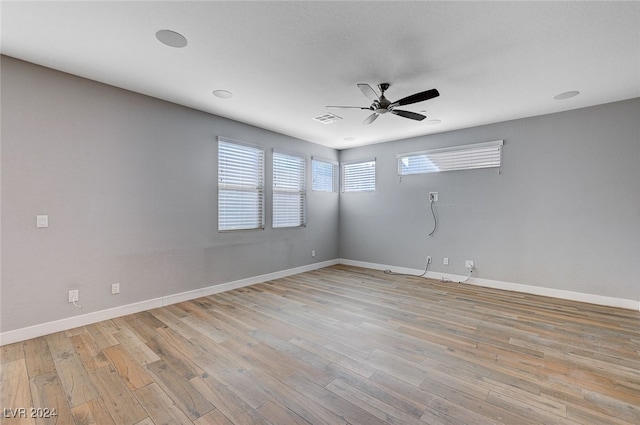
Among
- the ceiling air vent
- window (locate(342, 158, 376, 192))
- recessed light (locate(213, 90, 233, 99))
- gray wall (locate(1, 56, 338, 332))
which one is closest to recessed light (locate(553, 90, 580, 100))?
the ceiling air vent

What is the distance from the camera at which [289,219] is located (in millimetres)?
5527

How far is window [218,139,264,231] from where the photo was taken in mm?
4402

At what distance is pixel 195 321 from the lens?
3.18 metres

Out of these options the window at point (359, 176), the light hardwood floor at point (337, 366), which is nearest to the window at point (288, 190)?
the window at point (359, 176)

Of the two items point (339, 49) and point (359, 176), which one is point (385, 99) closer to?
point (339, 49)

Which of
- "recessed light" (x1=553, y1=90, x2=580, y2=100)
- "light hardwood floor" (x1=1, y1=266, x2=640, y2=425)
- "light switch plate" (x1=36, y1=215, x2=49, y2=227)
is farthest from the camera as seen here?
"recessed light" (x1=553, y1=90, x2=580, y2=100)

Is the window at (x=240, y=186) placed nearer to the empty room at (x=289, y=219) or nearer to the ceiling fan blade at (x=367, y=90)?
the empty room at (x=289, y=219)

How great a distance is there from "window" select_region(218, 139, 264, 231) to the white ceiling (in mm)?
902

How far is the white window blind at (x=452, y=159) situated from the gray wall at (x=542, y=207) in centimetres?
11

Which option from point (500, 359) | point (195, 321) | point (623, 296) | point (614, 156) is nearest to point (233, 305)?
point (195, 321)

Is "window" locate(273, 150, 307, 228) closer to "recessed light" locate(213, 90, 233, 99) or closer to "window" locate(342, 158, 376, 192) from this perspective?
"window" locate(342, 158, 376, 192)

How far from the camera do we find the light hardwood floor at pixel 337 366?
176 cm

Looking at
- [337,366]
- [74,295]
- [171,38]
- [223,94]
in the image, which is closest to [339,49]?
[171,38]

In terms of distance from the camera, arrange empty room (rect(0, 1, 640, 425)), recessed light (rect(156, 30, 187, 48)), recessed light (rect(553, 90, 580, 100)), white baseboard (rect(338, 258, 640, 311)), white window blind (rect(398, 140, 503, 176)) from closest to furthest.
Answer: empty room (rect(0, 1, 640, 425)), recessed light (rect(156, 30, 187, 48)), recessed light (rect(553, 90, 580, 100)), white baseboard (rect(338, 258, 640, 311)), white window blind (rect(398, 140, 503, 176))
